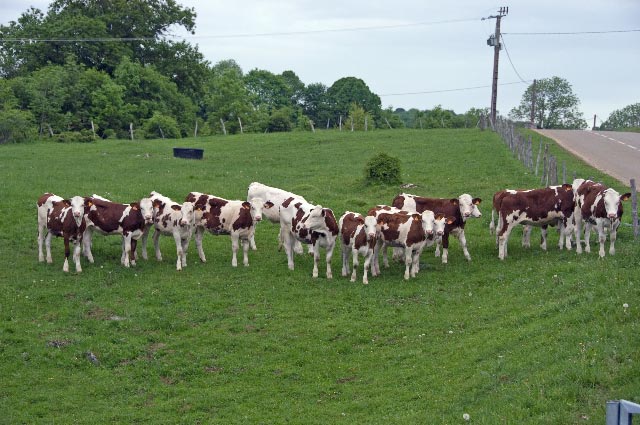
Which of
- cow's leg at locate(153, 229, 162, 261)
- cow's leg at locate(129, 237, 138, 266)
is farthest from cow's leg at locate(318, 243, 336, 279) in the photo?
cow's leg at locate(129, 237, 138, 266)

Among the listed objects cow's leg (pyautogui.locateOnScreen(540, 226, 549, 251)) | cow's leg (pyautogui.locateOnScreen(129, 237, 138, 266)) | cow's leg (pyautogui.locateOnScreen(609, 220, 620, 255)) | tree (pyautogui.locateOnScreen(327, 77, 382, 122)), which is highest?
tree (pyautogui.locateOnScreen(327, 77, 382, 122))

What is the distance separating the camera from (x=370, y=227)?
22.4 meters

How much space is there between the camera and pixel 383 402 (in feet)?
48.8

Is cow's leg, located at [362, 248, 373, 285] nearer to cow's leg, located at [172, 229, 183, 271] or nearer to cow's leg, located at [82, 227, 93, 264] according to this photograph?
cow's leg, located at [172, 229, 183, 271]

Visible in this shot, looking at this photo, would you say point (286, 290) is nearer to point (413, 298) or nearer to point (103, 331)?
point (413, 298)

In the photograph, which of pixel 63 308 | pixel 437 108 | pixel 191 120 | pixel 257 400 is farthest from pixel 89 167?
pixel 437 108

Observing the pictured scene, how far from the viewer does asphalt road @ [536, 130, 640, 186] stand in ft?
126

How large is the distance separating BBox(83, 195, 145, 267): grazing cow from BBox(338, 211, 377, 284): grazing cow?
5.73 meters

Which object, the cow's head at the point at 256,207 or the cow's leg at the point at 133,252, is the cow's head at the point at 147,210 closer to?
the cow's leg at the point at 133,252

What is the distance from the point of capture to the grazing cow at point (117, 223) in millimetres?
23484

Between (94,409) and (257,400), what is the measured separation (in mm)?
2981

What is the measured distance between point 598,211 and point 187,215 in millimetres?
11120

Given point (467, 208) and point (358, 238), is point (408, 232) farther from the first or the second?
point (467, 208)

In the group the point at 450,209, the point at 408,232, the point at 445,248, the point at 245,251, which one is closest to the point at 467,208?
the point at 450,209
